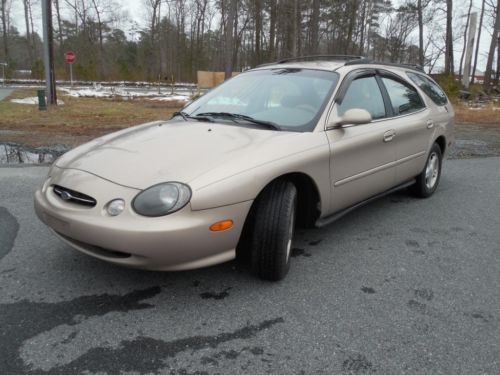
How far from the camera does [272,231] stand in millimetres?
2703

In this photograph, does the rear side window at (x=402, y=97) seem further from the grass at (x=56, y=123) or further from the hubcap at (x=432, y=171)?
the grass at (x=56, y=123)

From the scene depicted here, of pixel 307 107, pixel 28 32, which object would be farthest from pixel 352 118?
pixel 28 32

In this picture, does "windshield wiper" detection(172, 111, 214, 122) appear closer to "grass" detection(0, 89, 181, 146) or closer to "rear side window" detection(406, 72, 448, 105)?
"rear side window" detection(406, 72, 448, 105)

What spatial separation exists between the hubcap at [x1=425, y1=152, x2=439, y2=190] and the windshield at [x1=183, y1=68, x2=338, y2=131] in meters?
1.96

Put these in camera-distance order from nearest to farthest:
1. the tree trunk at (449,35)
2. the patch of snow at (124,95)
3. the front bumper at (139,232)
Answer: the front bumper at (139,232), the patch of snow at (124,95), the tree trunk at (449,35)

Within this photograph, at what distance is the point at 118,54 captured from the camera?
45594 millimetres

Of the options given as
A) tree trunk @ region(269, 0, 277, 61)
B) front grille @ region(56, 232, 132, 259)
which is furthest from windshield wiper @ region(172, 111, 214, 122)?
tree trunk @ region(269, 0, 277, 61)

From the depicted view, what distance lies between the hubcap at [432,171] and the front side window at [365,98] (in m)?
1.29

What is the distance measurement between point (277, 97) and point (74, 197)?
1.80 metres

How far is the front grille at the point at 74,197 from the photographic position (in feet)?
8.32

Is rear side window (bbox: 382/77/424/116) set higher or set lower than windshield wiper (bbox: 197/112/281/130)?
higher

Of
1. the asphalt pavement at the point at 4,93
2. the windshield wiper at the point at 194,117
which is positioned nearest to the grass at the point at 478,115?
the windshield wiper at the point at 194,117

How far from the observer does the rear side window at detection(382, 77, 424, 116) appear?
417 cm

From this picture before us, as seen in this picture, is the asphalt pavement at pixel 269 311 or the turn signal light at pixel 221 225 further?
the turn signal light at pixel 221 225
